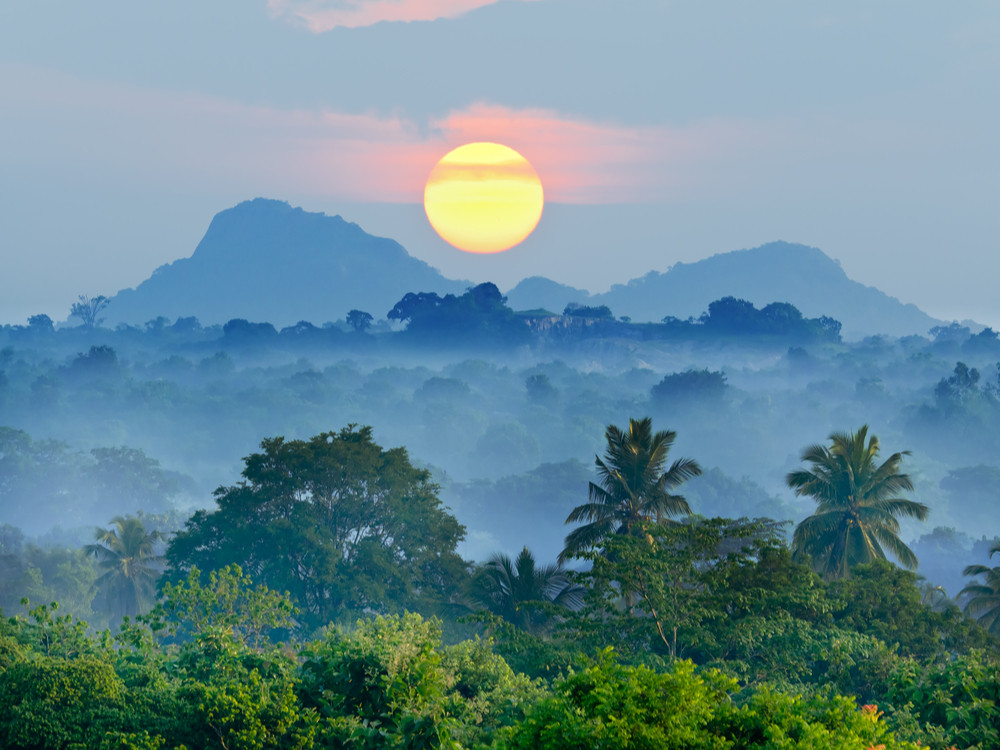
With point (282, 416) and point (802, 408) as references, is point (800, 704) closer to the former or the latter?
point (282, 416)

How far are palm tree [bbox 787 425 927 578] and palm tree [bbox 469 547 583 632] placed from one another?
8.67 meters

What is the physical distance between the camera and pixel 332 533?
44.3m

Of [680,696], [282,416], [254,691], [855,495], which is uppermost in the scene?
[282,416]

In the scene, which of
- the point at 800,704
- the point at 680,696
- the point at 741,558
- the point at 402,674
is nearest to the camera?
the point at 680,696

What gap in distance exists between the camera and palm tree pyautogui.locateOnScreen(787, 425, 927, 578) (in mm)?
36875

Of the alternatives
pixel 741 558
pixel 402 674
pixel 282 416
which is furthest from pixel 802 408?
pixel 402 674

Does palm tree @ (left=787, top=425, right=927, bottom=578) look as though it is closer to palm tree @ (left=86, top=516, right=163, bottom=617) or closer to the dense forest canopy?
the dense forest canopy

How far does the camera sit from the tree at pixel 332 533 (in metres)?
42.4

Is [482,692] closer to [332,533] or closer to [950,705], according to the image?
[950,705]

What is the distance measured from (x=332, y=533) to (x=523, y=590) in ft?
42.4

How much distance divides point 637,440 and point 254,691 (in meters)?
18.3

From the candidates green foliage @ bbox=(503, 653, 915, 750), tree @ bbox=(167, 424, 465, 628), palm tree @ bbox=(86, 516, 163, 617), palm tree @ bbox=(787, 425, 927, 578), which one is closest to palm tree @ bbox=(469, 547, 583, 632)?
tree @ bbox=(167, 424, 465, 628)

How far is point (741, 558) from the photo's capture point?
2756cm

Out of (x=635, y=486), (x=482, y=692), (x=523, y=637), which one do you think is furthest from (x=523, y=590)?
(x=482, y=692)
